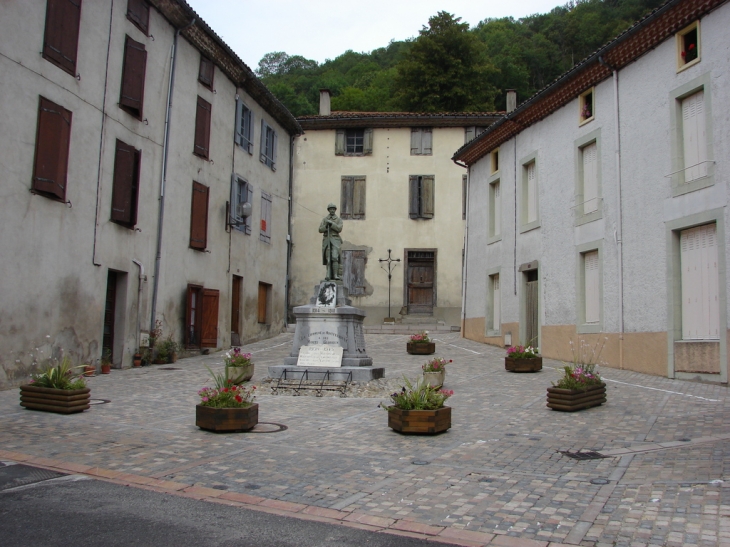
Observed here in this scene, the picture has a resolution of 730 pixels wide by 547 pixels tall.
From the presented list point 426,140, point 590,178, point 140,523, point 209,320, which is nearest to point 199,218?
point 209,320

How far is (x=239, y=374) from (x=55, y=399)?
4155mm

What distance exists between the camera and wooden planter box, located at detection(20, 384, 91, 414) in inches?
360

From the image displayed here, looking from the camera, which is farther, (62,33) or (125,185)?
(125,185)

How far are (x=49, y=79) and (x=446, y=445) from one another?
10243mm

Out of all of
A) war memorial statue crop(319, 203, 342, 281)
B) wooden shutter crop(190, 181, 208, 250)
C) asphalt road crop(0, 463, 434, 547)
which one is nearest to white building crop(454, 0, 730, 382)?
war memorial statue crop(319, 203, 342, 281)

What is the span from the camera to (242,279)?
70.4 ft

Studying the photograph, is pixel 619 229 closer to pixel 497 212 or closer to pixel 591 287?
pixel 591 287

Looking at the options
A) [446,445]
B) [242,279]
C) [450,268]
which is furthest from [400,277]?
[446,445]

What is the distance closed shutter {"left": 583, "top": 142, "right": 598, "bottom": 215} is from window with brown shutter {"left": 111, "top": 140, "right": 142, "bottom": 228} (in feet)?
35.5

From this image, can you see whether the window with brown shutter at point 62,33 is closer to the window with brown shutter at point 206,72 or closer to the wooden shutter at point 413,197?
the window with brown shutter at point 206,72

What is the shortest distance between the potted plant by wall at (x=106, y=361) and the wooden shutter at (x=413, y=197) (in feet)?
49.7

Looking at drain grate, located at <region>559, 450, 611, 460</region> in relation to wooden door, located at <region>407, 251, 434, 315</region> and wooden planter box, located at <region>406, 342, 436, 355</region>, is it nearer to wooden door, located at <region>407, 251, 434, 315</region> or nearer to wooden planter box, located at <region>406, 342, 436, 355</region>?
wooden planter box, located at <region>406, 342, 436, 355</region>

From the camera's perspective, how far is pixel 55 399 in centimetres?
917

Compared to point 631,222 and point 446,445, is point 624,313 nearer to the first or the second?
point 631,222
